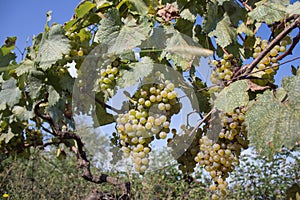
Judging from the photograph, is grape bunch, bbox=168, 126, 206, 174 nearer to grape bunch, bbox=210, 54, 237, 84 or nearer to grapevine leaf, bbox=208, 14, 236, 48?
grape bunch, bbox=210, 54, 237, 84

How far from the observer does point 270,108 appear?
2.96 ft

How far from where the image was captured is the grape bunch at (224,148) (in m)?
1.13

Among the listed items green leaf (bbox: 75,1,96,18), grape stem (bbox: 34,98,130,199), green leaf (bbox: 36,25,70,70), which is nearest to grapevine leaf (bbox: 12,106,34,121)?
grape stem (bbox: 34,98,130,199)

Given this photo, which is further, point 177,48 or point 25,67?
point 25,67

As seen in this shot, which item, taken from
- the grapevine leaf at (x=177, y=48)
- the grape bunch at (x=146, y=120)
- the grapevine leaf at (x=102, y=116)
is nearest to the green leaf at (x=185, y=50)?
the grapevine leaf at (x=177, y=48)

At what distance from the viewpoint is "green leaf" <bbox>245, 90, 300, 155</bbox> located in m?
0.83

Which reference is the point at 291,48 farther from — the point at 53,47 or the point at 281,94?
the point at 53,47

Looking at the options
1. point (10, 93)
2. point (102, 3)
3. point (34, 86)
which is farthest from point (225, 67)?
point (10, 93)

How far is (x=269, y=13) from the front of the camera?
3.66 feet

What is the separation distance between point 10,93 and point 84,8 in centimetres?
63

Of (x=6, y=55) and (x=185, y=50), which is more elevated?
(x=6, y=55)

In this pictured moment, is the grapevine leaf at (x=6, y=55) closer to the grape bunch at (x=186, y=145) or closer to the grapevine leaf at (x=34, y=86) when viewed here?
the grapevine leaf at (x=34, y=86)

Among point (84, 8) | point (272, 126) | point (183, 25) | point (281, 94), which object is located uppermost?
point (84, 8)

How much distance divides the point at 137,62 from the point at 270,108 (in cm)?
45
